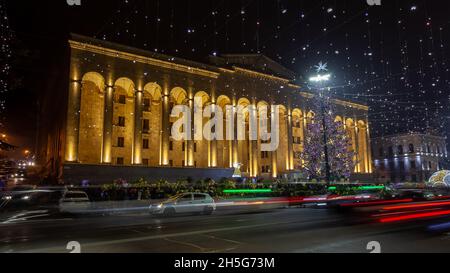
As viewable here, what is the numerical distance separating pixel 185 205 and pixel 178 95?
2637 cm

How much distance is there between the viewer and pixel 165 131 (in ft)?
136

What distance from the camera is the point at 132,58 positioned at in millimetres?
39844

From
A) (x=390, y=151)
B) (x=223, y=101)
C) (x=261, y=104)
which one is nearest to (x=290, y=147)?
(x=261, y=104)

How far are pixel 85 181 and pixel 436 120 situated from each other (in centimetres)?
4282

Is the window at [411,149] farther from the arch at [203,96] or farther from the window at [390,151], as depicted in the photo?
the arch at [203,96]

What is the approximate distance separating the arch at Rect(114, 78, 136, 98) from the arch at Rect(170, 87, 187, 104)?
4866 millimetres

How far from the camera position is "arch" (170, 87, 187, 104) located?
143 ft

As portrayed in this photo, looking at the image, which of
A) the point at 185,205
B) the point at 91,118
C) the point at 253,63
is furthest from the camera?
the point at 253,63

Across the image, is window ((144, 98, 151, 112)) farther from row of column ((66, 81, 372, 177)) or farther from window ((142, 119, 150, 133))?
row of column ((66, 81, 372, 177))

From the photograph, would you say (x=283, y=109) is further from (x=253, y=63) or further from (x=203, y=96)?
(x=203, y=96)

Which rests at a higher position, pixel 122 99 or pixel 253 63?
pixel 253 63

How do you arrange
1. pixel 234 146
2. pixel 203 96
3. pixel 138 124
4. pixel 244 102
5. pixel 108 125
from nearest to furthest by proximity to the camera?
pixel 108 125 → pixel 138 124 → pixel 203 96 → pixel 234 146 → pixel 244 102

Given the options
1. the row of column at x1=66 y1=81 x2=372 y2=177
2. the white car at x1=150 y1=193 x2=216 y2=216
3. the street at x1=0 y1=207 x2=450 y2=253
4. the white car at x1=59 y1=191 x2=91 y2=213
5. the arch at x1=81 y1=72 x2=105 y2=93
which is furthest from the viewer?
the arch at x1=81 y1=72 x2=105 y2=93

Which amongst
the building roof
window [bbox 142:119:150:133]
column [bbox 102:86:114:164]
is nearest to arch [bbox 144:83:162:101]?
window [bbox 142:119:150:133]
